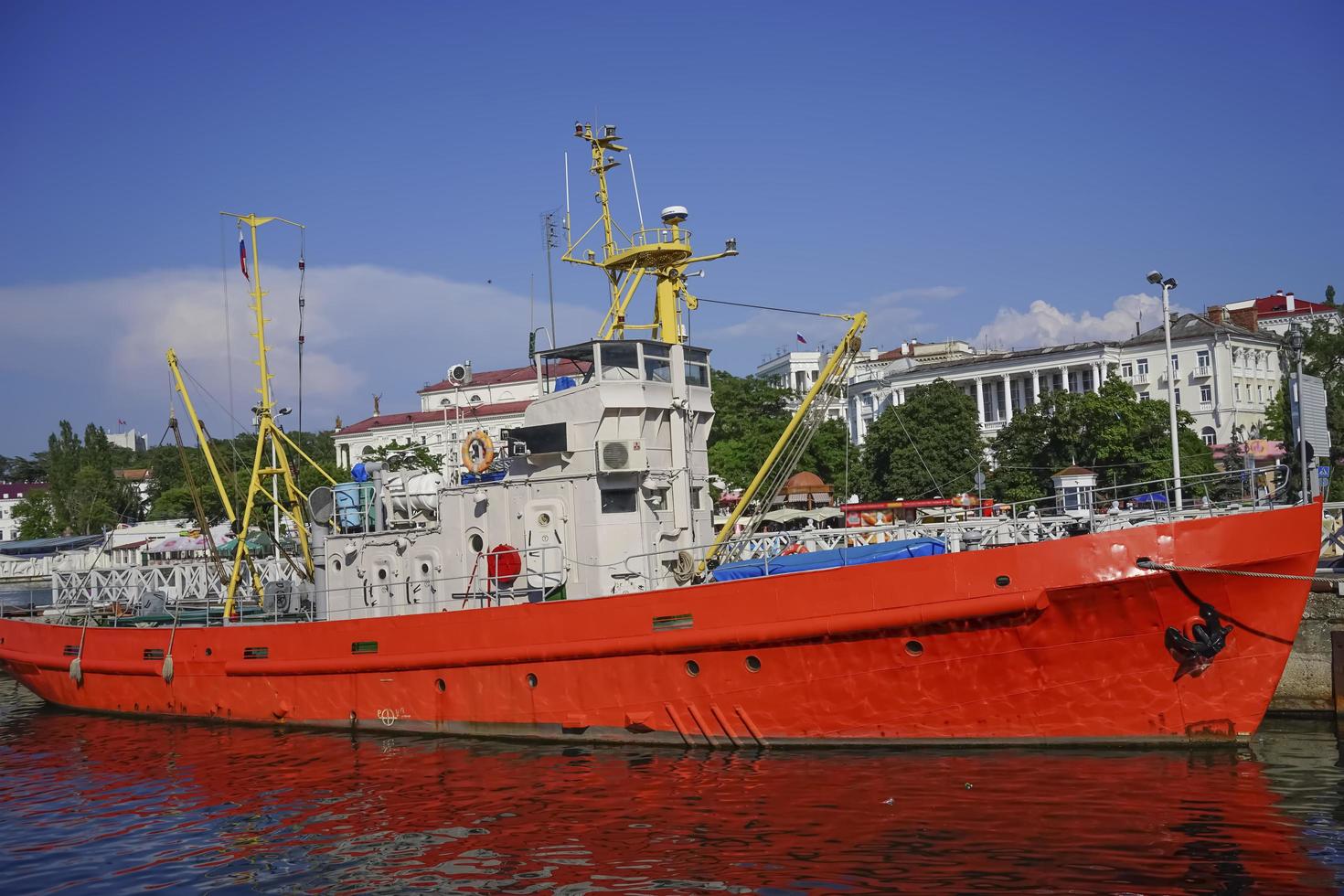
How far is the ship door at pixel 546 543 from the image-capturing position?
16031 mm

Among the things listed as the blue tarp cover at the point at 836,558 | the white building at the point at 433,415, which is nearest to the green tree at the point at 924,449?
the white building at the point at 433,415

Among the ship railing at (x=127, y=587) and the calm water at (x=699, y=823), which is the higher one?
the ship railing at (x=127, y=587)

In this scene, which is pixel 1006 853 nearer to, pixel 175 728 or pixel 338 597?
pixel 338 597

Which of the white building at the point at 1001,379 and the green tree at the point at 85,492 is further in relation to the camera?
the green tree at the point at 85,492

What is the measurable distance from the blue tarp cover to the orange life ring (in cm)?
439

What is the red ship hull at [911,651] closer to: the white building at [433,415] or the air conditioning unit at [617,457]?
the air conditioning unit at [617,457]

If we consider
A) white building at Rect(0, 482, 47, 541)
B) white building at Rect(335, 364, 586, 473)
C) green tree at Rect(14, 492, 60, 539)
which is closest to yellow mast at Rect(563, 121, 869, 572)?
white building at Rect(335, 364, 586, 473)

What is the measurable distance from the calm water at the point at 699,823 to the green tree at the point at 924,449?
32.3 m

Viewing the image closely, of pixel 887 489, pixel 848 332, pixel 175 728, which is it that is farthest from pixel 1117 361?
pixel 175 728

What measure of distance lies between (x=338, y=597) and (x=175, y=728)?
146 inches

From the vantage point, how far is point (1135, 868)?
930 cm

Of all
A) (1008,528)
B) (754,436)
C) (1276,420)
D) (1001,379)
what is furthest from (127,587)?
(1001,379)

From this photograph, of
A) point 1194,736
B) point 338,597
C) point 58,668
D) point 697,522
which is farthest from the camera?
point 58,668

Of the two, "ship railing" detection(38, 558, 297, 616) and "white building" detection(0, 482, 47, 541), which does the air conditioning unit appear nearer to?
"ship railing" detection(38, 558, 297, 616)
